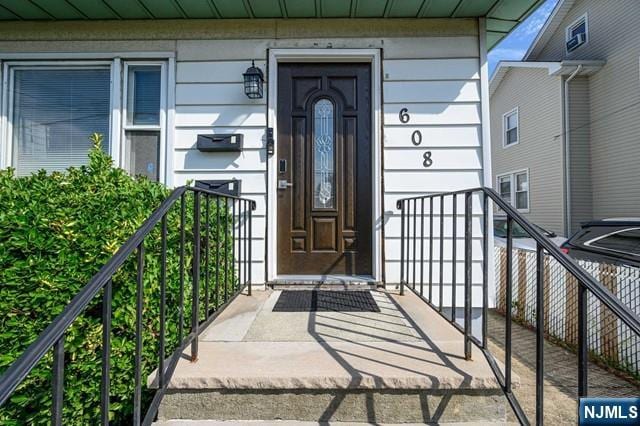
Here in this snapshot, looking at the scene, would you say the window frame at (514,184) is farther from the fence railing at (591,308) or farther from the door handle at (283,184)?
the door handle at (283,184)

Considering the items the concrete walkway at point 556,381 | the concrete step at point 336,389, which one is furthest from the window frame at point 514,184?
the concrete step at point 336,389

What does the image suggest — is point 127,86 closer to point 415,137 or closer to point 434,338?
point 415,137

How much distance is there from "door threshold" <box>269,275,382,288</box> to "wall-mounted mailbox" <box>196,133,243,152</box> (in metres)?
1.18

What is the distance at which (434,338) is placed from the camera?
1.99 meters

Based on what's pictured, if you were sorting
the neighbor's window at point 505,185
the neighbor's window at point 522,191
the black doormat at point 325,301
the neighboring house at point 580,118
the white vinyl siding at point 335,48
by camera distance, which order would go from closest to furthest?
the black doormat at point 325,301 < the white vinyl siding at point 335,48 < the neighboring house at point 580,118 < the neighbor's window at point 522,191 < the neighbor's window at point 505,185

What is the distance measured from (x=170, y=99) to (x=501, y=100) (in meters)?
10.7

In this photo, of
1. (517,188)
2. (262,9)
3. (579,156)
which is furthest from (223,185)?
(517,188)

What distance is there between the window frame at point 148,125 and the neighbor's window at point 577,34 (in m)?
9.86

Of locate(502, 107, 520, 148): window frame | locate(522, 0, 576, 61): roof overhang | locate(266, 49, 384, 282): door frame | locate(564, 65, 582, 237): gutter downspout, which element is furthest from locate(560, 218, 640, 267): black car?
locate(522, 0, 576, 61): roof overhang

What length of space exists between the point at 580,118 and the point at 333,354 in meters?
9.32

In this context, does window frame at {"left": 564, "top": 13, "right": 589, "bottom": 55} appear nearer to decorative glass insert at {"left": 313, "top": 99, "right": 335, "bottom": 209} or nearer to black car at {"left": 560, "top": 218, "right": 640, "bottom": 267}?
black car at {"left": 560, "top": 218, "right": 640, "bottom": 267}

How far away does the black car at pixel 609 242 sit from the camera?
11.0 ft

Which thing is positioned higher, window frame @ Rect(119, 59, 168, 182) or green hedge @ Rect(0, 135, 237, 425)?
window frame @ Rect(119, 59, 168, 182)

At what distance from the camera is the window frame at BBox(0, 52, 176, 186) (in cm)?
319
